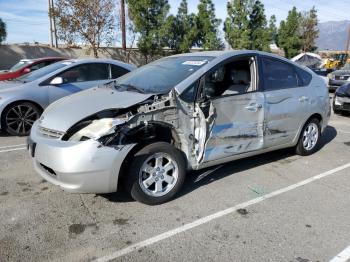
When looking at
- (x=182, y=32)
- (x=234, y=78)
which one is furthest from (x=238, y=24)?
(x=234, y=78)

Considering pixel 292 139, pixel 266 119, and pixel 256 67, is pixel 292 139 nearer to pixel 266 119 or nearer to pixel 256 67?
pixel 266 119

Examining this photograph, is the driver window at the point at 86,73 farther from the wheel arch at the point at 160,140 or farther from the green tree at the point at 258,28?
the green tree at the point at 258,28

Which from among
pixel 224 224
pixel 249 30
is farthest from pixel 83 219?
pixel 249 30

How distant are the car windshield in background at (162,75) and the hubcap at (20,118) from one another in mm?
2771

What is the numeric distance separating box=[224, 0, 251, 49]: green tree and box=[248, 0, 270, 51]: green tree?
45cm

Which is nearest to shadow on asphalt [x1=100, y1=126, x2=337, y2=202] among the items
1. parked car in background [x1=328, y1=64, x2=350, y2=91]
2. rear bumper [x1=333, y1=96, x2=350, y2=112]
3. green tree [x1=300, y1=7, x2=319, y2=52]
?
rear bumper [x1=333, y1=96, x2=350, y2=112]

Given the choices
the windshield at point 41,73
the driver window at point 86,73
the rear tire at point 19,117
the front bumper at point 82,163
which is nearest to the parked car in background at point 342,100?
the driver window at point 86,73

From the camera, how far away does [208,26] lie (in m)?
22.4

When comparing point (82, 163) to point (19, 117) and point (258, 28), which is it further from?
point (258, 28)

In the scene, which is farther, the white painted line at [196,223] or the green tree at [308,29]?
the green tree at [308,29]

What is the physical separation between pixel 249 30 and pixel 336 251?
70.0 ft

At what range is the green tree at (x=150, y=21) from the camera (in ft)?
66.2

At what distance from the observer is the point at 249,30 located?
2273cm

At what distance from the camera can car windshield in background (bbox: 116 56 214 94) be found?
3.99m
